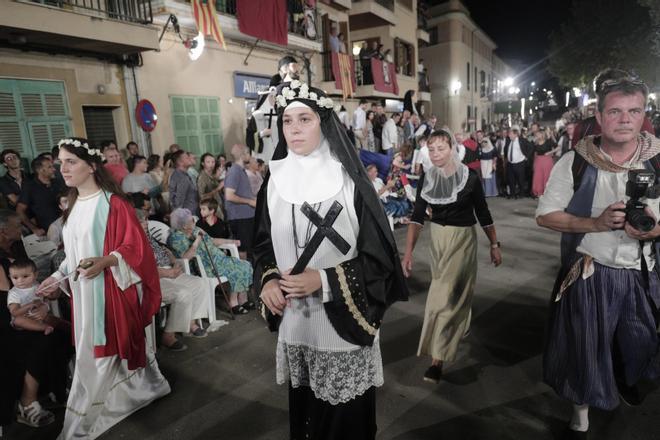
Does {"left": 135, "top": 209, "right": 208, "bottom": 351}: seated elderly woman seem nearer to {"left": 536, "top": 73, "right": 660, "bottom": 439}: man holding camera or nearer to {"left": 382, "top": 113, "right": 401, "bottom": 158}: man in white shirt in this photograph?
{"left": 536, "top": 73, "right": 660, "bottom": 439}: man holding camera

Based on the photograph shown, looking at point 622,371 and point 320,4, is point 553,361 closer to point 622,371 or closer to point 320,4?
point 622,371

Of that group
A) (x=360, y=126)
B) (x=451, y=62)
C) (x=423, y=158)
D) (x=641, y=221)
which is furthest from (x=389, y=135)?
(x=451, y=62)

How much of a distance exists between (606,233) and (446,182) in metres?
1.36

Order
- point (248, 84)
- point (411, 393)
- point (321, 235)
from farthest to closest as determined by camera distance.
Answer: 1. point (248, 84)
2. point (411, 393)
3. point (321, 235)

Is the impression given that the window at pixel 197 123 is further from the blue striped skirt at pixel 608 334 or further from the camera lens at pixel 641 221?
the camera lens at pixel 641 221

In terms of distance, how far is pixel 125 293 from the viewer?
124 inches

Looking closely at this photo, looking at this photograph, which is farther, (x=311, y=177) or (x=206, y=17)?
(x=206, y=17)

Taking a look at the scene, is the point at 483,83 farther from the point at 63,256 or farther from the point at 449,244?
the point at 63,256

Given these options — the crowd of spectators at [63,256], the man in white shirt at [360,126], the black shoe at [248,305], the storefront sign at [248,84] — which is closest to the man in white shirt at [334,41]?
the storefront sign at [248,84]

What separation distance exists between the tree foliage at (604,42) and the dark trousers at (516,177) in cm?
911

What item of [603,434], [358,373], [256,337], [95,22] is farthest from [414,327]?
[95,22]

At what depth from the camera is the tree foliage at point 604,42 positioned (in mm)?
19516

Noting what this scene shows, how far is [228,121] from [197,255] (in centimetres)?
760

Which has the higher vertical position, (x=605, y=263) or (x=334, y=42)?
(x=334, y=42)
